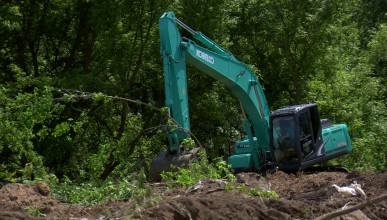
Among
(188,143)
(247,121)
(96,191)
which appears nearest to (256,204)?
(96,191)

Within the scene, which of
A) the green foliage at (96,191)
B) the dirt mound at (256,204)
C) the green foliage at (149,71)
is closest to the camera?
the dirt mound at (256,204)

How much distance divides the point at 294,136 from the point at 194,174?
484 centimetres

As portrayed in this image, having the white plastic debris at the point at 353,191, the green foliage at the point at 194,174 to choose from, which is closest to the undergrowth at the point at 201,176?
the green foliage at the point at 194,174

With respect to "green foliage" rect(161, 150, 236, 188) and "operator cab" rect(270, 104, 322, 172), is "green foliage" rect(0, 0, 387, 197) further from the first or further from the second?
"operator cab" rect(270, 104, 322, 172)

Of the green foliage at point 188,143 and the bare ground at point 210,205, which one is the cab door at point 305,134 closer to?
the bare ground at point 210,205

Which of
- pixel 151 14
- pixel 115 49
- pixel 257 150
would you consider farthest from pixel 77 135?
pixel 257 150

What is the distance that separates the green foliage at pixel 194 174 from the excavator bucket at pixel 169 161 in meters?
0.17

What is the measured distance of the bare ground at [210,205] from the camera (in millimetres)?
7375

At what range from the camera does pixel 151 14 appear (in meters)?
18.8

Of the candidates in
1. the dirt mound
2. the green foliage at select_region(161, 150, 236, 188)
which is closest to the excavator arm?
the green foliage at select_region(161, 150, 236, 188)

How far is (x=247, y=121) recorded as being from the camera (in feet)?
54.0

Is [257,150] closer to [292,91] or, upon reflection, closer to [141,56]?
[141,56]

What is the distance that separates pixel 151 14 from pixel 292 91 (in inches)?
289

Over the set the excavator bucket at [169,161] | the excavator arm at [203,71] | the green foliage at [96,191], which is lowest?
the green foliage at [96,191]
